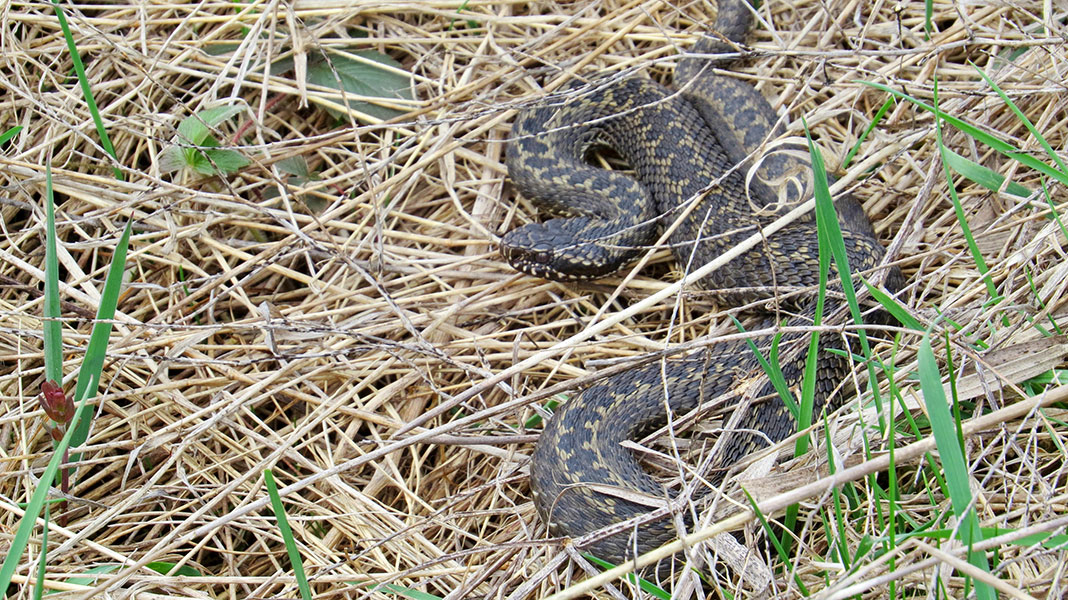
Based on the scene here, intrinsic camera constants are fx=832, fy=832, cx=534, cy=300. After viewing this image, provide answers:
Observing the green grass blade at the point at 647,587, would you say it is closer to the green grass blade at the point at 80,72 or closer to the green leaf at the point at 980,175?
the green leaf at the point at 980,175

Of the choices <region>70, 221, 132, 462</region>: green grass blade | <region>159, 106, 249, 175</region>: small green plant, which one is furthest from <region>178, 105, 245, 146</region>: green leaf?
<region>70, 221, 132, 462</region>: green grass blade

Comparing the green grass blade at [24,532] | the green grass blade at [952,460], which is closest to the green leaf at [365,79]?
the green grass blade at [24,532]

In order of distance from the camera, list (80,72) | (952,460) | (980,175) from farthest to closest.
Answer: (80,72), (980,175), (952,460)

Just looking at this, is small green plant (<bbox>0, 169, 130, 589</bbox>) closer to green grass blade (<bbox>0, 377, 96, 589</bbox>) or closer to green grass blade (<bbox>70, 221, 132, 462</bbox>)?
green grass blade (<bbox>70, 221, 132, 462</bbox>)

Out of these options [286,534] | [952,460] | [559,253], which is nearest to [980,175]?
[952,460]

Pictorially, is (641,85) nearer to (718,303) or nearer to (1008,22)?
(718,303)

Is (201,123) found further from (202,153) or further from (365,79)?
(365,79)
